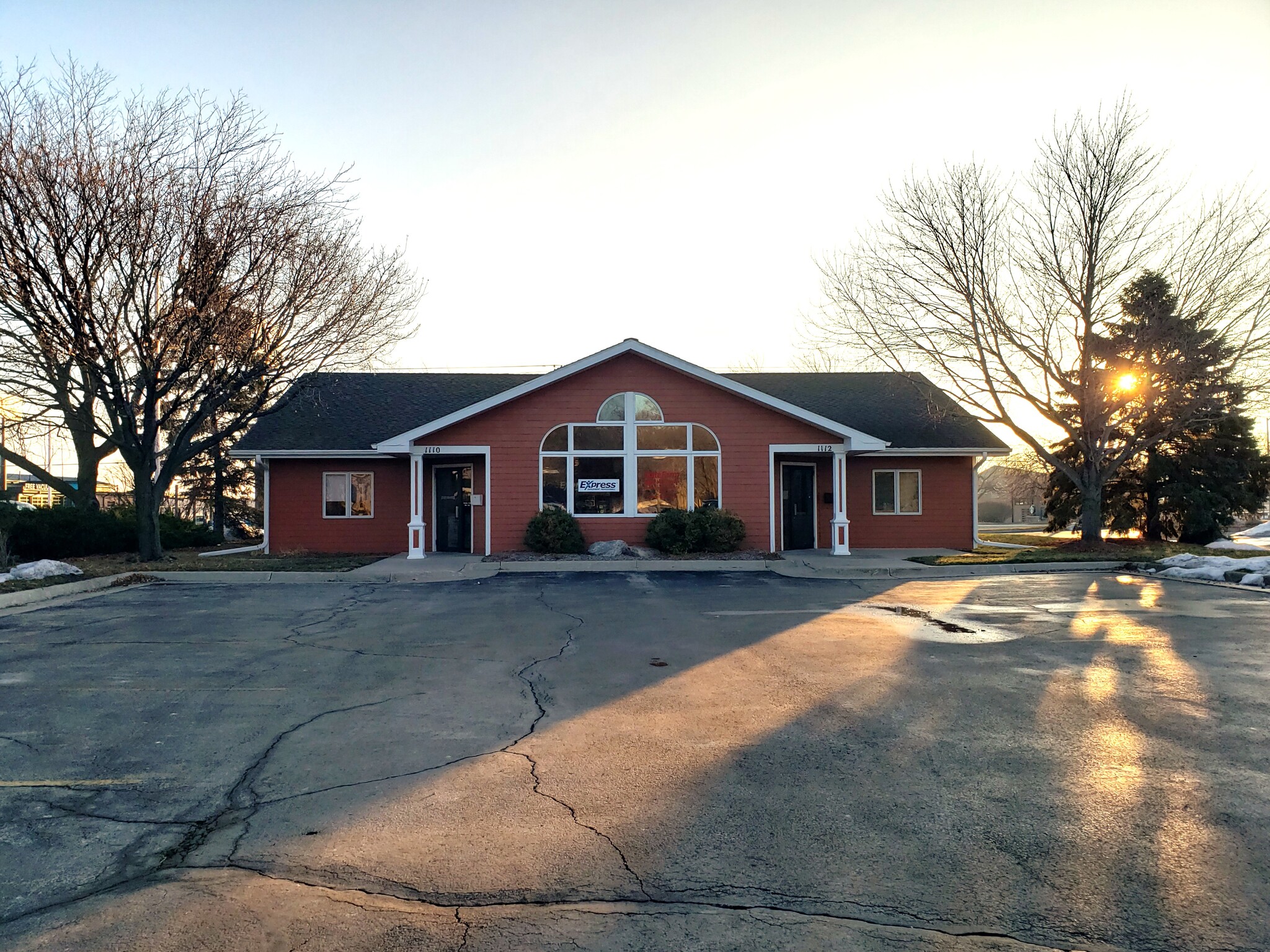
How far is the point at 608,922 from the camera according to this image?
10.8 feet

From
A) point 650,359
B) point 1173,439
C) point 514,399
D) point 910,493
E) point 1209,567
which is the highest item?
point 650,359

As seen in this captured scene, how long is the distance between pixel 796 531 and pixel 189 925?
20.7 metres

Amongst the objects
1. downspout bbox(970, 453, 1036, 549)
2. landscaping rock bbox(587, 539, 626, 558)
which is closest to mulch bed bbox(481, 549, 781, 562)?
landscaping rock bbox(587, 539, 626, 558)

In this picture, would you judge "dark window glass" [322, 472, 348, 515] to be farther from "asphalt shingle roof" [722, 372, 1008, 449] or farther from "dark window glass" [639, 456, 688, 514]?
"asphalt shingle roof" [722, 372, 1008, 449]

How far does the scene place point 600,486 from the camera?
21047 millimetres

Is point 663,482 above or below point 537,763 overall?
above

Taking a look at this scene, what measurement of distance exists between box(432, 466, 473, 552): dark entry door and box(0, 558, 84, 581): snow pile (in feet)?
27.7

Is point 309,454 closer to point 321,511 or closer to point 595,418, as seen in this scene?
point 321,511

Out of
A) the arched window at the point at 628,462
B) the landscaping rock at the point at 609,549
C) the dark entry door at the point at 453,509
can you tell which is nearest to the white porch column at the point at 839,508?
the arched window at the point at 628,462

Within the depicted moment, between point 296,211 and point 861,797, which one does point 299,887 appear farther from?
point 296,211

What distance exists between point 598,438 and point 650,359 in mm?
2293

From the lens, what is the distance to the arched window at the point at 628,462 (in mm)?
21000

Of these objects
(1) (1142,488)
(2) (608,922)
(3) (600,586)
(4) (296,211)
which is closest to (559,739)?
(2) (608,922)

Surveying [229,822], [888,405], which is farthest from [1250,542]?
[229,822]
